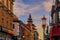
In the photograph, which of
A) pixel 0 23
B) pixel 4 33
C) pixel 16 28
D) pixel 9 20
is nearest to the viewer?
pixel 0 23

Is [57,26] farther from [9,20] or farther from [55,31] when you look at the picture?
[9,20]

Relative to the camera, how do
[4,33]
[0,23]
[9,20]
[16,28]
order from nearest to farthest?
[0,23], [4,33], [9,20], [16,28]

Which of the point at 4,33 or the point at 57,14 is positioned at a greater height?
the point at 57,14

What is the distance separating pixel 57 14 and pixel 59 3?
2.69 meters

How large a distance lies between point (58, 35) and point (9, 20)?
44.1ft

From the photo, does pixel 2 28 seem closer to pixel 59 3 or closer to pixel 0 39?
pixel 0 39

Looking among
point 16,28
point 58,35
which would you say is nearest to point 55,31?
point 58,35

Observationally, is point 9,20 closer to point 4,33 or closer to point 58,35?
point 4,33

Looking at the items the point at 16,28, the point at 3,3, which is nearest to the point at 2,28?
the point at 3,3

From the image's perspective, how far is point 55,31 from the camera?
2293 inches

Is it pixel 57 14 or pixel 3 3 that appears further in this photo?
pixel 57 14

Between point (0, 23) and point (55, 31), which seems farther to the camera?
point (55, 31)

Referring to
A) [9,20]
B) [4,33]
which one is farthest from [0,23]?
[9,20]

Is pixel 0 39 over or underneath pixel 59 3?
underneath
